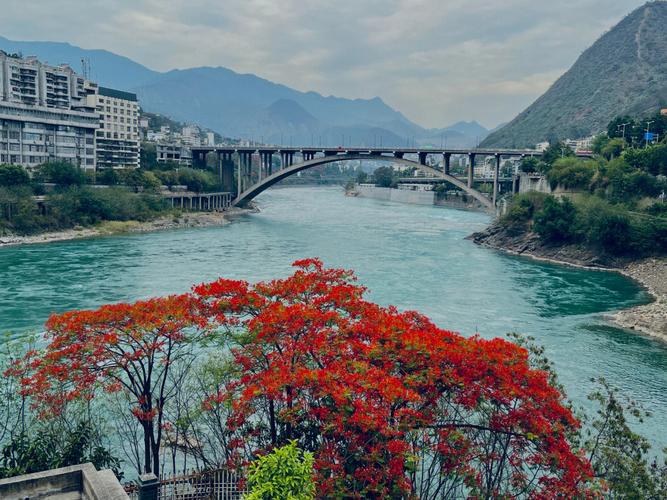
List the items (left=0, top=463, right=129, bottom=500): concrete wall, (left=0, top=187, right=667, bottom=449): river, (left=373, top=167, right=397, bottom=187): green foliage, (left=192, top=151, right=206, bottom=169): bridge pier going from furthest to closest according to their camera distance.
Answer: (left=373, top=167, right=397, bottom=187): green foliage < (left=192, top=151, right=206, bottom=169): bridge pier < (left=0, top=187, right=667, bottom=449): river < (left=0, top=463, right=129, bottom=500): concrete wall

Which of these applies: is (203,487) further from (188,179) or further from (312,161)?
(188,179)

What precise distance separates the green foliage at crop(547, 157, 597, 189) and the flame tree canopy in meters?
27.9

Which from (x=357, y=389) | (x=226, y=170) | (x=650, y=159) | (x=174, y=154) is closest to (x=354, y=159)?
(x=226, y=170)

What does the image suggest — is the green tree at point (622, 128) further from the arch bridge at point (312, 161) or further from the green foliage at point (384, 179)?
the green foliage at point (384, 179)

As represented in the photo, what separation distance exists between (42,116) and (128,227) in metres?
9.35

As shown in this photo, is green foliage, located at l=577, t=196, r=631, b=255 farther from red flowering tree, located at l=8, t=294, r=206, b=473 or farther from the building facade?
the building facade

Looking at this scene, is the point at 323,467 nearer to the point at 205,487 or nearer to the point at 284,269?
the point at 205,487

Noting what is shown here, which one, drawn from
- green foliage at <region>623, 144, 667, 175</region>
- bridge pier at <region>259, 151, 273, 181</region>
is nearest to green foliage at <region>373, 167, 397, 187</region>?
bridge pier at <region>259, 151, 273, 181</region>

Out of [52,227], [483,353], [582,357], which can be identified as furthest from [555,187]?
[483,353]

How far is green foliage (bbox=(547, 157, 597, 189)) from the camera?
108 feet

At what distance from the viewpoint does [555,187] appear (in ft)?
115

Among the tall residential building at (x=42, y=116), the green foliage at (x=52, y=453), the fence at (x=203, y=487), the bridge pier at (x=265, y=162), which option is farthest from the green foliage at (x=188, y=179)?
the fence at (x=203, y=487)

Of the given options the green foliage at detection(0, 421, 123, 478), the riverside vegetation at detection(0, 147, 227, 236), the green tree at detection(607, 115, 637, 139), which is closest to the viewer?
the green foliage at detection(0, 421, 123, 478)

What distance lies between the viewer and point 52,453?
709 centimetres
